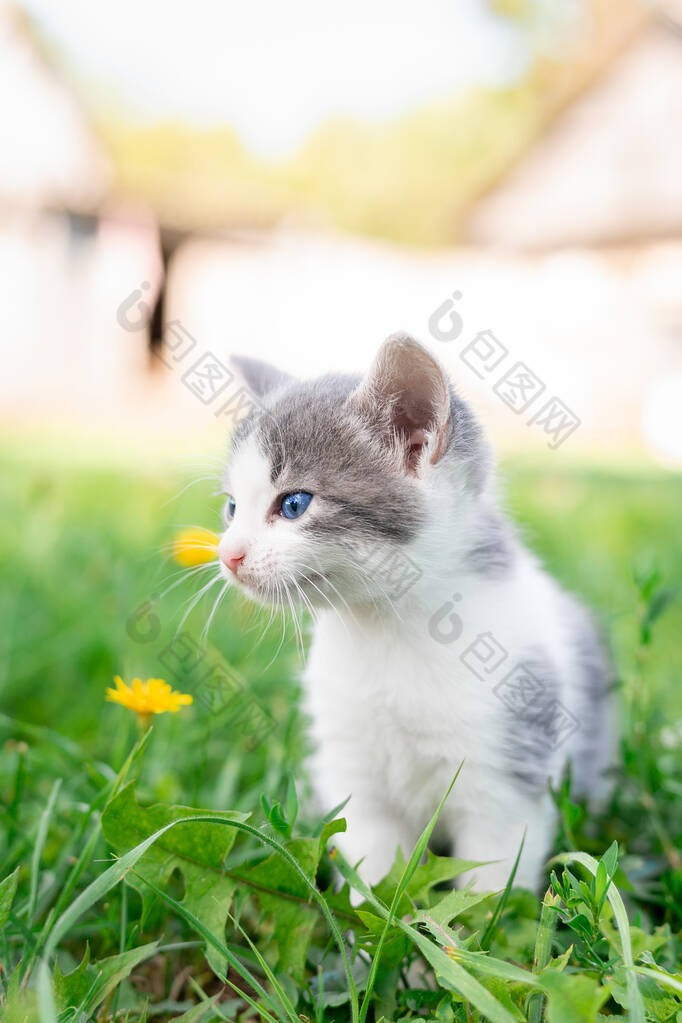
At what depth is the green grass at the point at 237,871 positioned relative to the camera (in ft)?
3.15

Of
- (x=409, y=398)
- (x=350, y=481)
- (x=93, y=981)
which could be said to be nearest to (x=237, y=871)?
(x=93, y=981)

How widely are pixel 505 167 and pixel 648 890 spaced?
12.8m

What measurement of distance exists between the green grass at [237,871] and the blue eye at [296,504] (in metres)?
0.27

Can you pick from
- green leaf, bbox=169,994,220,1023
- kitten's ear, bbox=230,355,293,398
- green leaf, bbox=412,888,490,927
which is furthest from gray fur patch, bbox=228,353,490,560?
green leaf, bbox=169,994,220,1023

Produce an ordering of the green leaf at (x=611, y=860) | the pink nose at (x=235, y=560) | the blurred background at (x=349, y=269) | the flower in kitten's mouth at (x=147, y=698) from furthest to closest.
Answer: the blurred background at (x=349, y=269)
the pink nose at (x=235, y=560)
the flower in kitten's mouth at (x=147, y=698)
the green leaf at (x=611, y=860)

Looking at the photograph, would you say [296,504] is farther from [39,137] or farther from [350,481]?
[39,137]

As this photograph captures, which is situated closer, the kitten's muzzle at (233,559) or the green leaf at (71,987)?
the green leaf at (71,987)

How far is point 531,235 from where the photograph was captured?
36.8 ft

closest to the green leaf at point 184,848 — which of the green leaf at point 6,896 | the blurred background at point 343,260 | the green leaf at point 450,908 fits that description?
Result: the green leaf at point 6,896

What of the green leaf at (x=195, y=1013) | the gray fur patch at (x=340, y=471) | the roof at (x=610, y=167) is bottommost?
the green leaf at (x=195, y=1013)

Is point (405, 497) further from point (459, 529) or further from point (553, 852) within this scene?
point (553, 852)

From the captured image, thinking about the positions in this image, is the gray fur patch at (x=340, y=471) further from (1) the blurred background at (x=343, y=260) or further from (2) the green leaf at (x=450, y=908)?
(1) the blurred background at (x=343, y=260)

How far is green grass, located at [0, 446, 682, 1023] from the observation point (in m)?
0.96

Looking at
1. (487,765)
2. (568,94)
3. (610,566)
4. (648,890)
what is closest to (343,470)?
(487,765)
